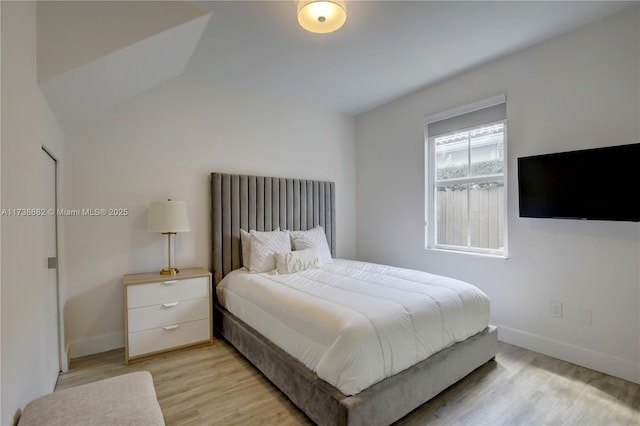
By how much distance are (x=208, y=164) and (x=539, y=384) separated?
11.8 ft

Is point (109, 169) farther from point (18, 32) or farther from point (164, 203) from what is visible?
point (18, 32)

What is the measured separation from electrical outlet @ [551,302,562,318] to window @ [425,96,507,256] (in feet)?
1.94

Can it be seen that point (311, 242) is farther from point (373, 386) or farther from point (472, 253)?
point (373, 386)

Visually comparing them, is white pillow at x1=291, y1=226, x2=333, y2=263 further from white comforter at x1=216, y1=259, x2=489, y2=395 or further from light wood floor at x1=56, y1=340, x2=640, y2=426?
light wood floor at x1=56, y1=340, x2=640, y2=426

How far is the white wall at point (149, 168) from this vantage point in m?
2.70

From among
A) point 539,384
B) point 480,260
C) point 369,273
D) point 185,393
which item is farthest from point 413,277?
point 185,393

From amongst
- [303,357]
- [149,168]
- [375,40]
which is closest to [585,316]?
[303,357]

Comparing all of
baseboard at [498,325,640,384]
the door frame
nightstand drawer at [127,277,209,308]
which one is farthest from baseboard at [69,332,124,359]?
baseboard at [498,325,640,384]

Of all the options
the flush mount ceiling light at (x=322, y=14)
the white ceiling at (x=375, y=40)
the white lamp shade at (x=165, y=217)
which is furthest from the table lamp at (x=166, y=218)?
the flush mount ceiling light at (x=322, y=14)

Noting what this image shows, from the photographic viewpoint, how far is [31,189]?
153 centimetres

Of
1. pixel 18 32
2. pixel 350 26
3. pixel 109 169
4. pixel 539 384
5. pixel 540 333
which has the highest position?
pixel 350 26

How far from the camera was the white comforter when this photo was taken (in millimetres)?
1649

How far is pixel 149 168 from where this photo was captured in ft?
9.90

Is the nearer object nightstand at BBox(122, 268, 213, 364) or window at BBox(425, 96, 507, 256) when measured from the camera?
nightstand at BBox(122, 268, 213, 364)
